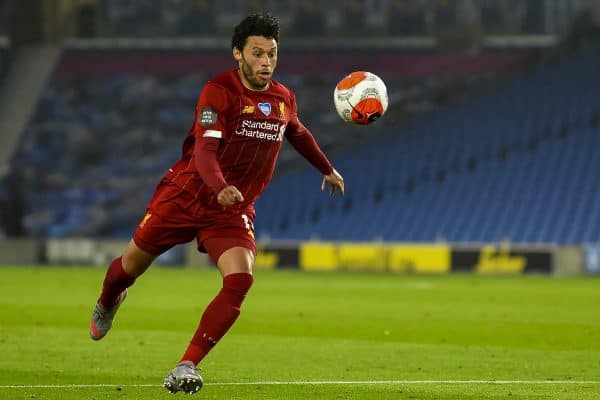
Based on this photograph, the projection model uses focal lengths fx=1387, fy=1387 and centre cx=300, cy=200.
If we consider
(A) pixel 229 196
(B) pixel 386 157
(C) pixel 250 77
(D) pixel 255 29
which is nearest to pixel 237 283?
(A) pixel 229 196

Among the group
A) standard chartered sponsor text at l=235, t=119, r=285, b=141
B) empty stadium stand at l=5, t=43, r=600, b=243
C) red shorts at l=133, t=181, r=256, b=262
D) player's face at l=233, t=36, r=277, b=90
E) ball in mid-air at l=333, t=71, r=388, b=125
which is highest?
player's face at l=233, t=36, r=277, b=90

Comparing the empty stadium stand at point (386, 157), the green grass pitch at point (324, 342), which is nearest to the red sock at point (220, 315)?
the green grass pitch at point (324, 342)

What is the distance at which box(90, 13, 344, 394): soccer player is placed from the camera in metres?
8.46

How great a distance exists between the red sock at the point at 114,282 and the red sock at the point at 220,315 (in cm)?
124

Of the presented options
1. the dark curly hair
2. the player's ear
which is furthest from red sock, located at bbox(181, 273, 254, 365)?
the dark curly hair

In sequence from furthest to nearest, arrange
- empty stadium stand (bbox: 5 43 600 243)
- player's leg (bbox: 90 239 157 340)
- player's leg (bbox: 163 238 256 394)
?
1. empty stadium stand (bbox: 5 43 600 243)
2. player's leg (bbox: 90 239 157 340)
3. player's leg (bbox: 163 238 256 394)

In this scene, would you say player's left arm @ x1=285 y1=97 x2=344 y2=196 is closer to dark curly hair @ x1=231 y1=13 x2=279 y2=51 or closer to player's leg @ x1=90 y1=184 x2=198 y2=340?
dark curly hair @ x1=231 y1=13 x2=279 y2=51

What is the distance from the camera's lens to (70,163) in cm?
4216

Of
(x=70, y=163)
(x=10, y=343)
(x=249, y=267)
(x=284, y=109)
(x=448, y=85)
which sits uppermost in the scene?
(x=284, y=109)

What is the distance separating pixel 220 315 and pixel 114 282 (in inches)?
56.9

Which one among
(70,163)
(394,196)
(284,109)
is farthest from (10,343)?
(70,163)

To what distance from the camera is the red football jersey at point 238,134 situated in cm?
864

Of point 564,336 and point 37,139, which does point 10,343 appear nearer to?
point 564,336

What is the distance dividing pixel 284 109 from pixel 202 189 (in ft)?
2.55
